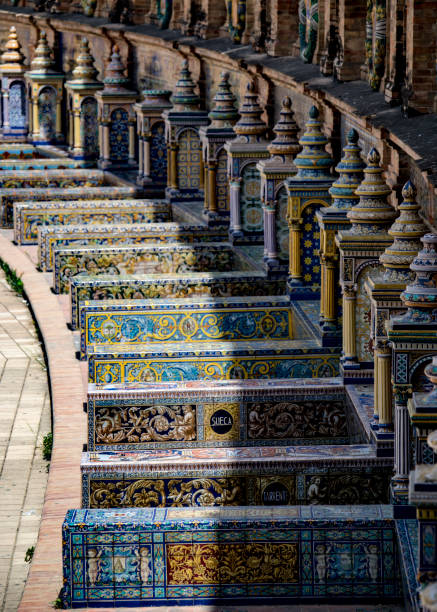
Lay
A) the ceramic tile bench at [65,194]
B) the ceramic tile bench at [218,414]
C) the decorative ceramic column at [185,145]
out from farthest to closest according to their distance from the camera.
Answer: the ceramic tile bench at [65,194] → the decorative ceramic column at [185,145] → the ceramic tile bench at [218,414]

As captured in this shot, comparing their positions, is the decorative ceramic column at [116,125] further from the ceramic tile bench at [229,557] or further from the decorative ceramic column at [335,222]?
the ceramic tile bench at [229,557]

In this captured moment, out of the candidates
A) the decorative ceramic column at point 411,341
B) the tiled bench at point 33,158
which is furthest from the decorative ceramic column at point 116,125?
the decorative ceramic column at point 411,341

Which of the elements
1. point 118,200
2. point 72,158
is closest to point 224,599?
point 118,200

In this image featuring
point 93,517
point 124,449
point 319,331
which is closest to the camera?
point 93,517

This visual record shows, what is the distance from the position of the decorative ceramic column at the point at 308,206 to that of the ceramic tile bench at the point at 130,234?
3866 mm

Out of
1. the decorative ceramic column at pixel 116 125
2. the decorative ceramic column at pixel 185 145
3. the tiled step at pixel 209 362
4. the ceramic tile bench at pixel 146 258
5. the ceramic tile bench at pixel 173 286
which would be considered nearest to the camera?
the tiled step at pixel 209 362

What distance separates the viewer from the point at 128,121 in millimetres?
25812

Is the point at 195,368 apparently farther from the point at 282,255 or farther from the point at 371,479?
the point at 282,255

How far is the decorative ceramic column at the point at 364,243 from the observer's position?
11.7 metres

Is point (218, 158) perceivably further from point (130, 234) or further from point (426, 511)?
point (426, 511)

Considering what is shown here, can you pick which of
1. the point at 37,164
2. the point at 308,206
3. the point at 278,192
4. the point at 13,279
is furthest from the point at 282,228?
the point at 37,164

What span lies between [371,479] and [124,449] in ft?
6.52

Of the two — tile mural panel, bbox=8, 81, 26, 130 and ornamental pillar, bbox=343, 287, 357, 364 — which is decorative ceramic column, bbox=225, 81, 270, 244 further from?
tile mural panel, bbox=8, 81, 26, 130

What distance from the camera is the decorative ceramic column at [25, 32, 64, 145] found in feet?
98.7
